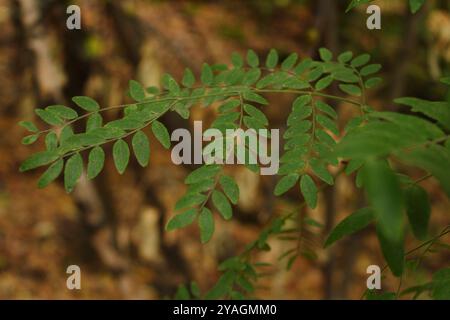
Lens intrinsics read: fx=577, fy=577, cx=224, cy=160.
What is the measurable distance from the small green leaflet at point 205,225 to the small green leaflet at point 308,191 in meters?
0.18

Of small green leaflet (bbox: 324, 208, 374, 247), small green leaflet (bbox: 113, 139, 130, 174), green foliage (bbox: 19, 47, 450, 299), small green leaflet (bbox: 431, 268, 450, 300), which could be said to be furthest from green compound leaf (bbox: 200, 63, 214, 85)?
small green leaflet (bbox: 431, 268, 450, 300)

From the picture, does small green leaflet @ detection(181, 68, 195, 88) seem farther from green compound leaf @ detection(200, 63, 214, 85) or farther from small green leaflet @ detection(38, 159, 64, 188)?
small green leaflet @ detection(38, 159, 64, 188)

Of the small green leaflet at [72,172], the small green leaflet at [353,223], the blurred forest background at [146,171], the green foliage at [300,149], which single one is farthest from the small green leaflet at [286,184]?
the blurred forest background at [146,171]

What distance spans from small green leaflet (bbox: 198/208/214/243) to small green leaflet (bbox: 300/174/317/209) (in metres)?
0.18

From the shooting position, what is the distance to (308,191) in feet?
3.41

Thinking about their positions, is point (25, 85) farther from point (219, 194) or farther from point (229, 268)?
point (219, 194)

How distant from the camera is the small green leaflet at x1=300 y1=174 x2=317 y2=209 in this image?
1029 mm

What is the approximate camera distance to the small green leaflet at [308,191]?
103 cm

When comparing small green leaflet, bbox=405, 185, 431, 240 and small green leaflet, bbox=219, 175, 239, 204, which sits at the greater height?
small green leaflet, bbox=219, 175, 239, 204

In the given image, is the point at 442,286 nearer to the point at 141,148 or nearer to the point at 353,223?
the point at 353,223

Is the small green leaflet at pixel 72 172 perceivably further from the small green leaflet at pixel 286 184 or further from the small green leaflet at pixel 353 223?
the small green leaflet at pixel 353 223

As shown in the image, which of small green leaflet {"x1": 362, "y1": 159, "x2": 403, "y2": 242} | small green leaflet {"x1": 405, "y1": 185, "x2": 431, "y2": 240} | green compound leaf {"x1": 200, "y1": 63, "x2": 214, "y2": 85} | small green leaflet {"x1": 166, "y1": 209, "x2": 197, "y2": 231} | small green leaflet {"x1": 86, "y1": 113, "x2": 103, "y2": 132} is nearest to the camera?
small green leaflet {"x1": 362, "y1": 159, "x2": 403, "y2": 242}

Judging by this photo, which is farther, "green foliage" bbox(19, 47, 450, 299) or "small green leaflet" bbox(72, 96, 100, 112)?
"small green leaflet" bbox(72, 96, 100, 112)
